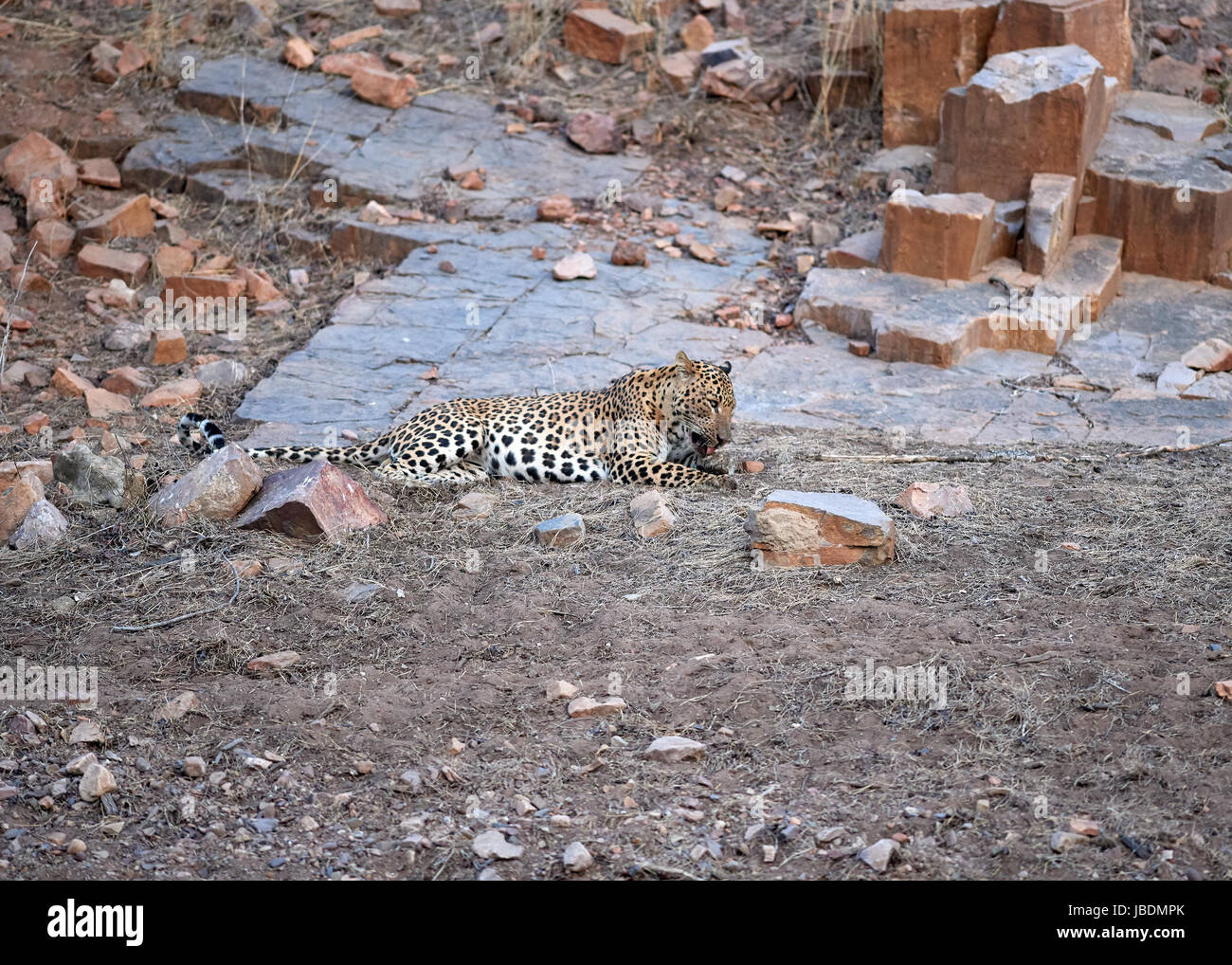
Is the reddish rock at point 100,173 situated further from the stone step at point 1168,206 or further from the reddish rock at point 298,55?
the stone step at point 1168,206

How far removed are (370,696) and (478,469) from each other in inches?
114

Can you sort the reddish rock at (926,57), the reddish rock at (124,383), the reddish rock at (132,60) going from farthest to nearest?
the reddish rock at (132,60)
the reddish rock at (926,57)
the reddish rock at (124,383)

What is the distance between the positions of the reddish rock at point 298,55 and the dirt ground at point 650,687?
7634mm

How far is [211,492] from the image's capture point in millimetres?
6840

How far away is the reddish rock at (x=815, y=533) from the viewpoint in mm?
6234

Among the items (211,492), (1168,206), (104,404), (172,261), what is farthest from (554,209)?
(211,492)

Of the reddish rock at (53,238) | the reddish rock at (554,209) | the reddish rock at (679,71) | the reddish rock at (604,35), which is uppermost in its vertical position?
the reddish rock at (604,35)

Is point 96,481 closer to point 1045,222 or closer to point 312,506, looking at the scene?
point 312,506

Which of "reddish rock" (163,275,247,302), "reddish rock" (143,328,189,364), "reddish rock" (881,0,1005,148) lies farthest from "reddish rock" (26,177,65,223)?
"reddish rock" (881,0,1005,148)

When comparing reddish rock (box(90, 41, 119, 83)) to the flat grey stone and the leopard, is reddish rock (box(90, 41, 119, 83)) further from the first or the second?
the flat grey stone

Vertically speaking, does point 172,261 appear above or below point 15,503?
above

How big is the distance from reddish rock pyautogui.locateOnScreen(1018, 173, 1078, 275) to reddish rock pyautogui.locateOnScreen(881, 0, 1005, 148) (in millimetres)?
1896

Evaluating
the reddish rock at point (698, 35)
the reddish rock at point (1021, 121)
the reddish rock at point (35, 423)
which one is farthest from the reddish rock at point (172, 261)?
the reddish rock at point (1021, 121)

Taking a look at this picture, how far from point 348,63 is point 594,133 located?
116 inches
